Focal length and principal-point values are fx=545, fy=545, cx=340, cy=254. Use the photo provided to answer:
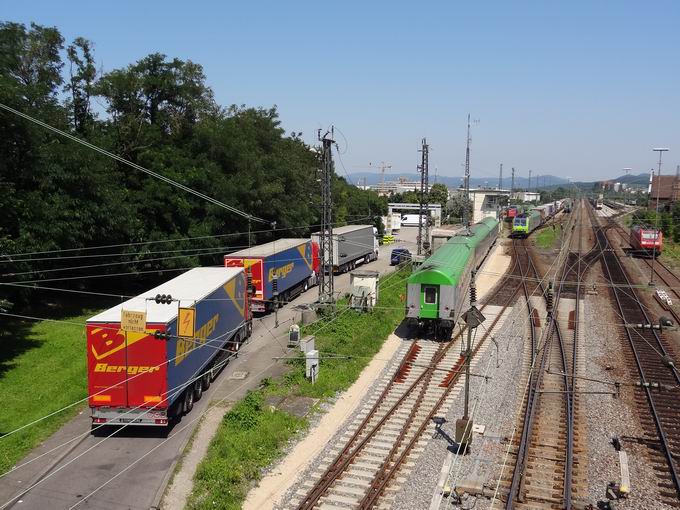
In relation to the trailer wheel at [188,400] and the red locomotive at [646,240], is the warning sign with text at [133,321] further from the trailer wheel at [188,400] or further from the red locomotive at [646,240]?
the red locomotive at [646,240]

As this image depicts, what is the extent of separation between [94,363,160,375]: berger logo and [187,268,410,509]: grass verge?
2.61m

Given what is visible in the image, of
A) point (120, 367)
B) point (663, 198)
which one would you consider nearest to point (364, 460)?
point (120, 367)

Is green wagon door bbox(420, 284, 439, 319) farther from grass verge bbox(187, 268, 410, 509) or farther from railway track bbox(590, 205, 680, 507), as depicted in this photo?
railway track bbox(590, 205, 680, 507)

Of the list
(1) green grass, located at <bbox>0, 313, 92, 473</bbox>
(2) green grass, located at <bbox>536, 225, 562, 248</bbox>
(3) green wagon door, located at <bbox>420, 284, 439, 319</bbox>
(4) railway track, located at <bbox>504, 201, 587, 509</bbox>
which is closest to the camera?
(4) railway track, located at <bbox>504, 201, 587, 509</bbox>

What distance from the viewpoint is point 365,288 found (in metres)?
28.4

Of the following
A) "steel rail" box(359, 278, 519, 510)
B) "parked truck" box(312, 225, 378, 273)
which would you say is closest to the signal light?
"steel rail" box(359, 278, 519, 510)

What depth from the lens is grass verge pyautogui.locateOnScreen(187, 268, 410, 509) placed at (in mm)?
12586

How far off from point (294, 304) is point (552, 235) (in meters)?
44.9

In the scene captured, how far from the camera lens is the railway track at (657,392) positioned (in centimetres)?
1298

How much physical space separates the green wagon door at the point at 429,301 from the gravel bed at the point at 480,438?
2.73m

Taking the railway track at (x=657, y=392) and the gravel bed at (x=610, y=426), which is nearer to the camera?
the gravel bed at (x=610, y=426)

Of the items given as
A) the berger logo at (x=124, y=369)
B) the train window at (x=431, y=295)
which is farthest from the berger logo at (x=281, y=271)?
the berger logo at (x=124, y=369)

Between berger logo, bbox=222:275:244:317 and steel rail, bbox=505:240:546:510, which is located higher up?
berger logo, bbox=222:275:244:317

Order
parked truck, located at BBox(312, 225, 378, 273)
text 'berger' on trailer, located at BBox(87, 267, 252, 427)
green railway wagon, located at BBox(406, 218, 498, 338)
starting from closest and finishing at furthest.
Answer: text 'berger' on trailer, located at BBox(87, 267, 252, 427), green railway wagon, located at BBox(406, 218, 498, 338), parked truck, located at BBox(312, 225, 378, 273)
